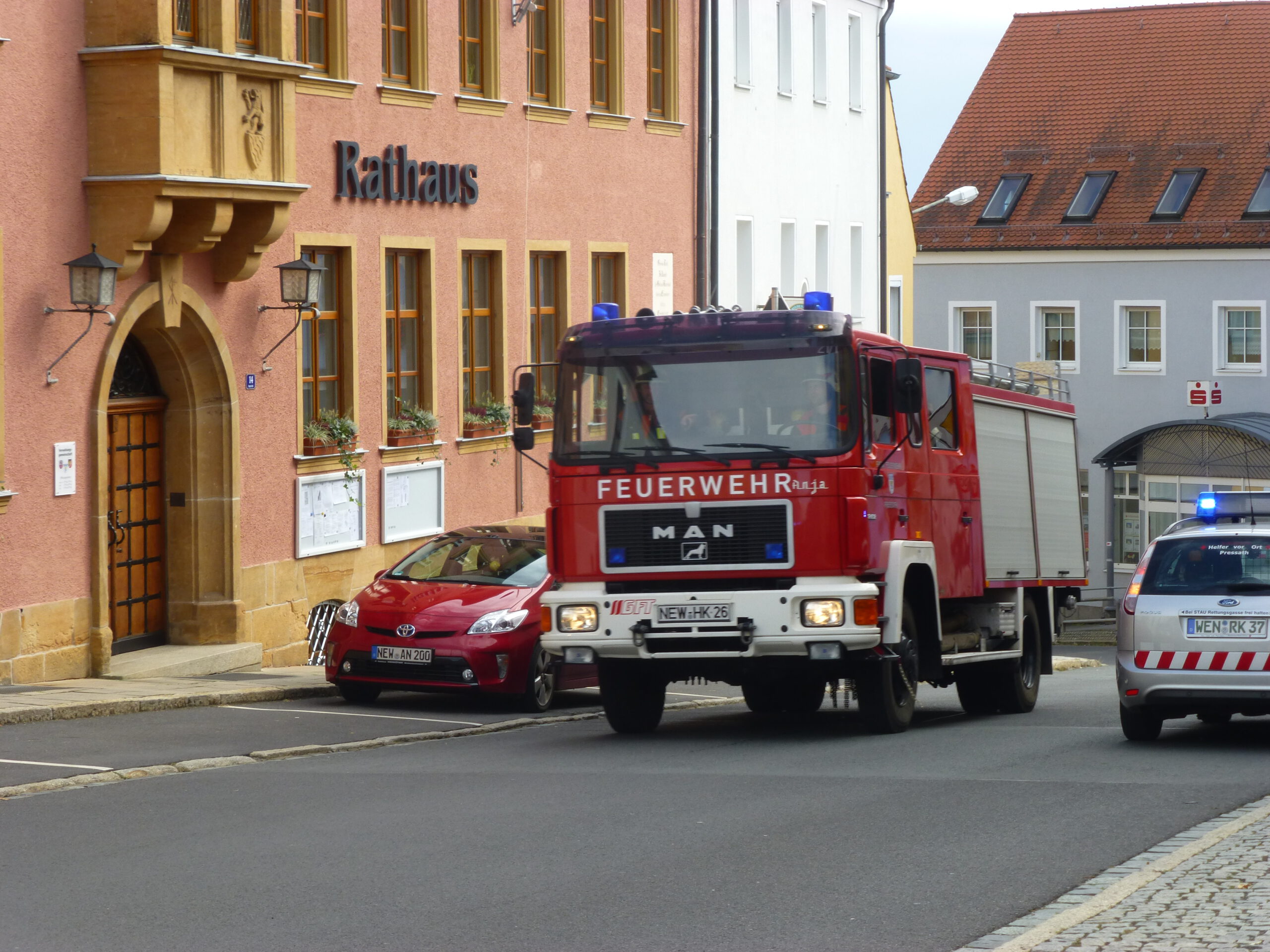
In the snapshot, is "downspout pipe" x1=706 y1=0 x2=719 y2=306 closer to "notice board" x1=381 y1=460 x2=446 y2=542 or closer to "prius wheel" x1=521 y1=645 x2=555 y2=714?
"notice board" x1=381 y1=460 x2=446 y2=542

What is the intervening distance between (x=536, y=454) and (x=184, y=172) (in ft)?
30.6

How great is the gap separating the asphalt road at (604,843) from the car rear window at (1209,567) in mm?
1121

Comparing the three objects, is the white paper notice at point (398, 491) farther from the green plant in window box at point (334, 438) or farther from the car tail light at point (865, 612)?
the car tail light at point (865, 612)

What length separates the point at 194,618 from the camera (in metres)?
20.9

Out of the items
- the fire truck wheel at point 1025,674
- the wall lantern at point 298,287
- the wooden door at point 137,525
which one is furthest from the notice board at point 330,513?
the fire truck wheel at point 1025,674

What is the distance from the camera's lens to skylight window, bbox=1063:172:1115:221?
53906 mm

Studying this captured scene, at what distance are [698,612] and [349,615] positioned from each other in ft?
15.2

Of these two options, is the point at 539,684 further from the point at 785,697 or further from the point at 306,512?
the point at 306,512

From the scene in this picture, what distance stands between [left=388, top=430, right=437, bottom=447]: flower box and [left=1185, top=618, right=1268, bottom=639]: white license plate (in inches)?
466

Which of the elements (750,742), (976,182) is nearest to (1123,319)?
(976,182)

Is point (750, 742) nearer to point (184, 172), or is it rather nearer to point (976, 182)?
point (184, 172)

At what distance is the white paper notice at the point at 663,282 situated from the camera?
30.9 metres

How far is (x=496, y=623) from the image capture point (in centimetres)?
1764

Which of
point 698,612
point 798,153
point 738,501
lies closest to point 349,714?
point 698,612
